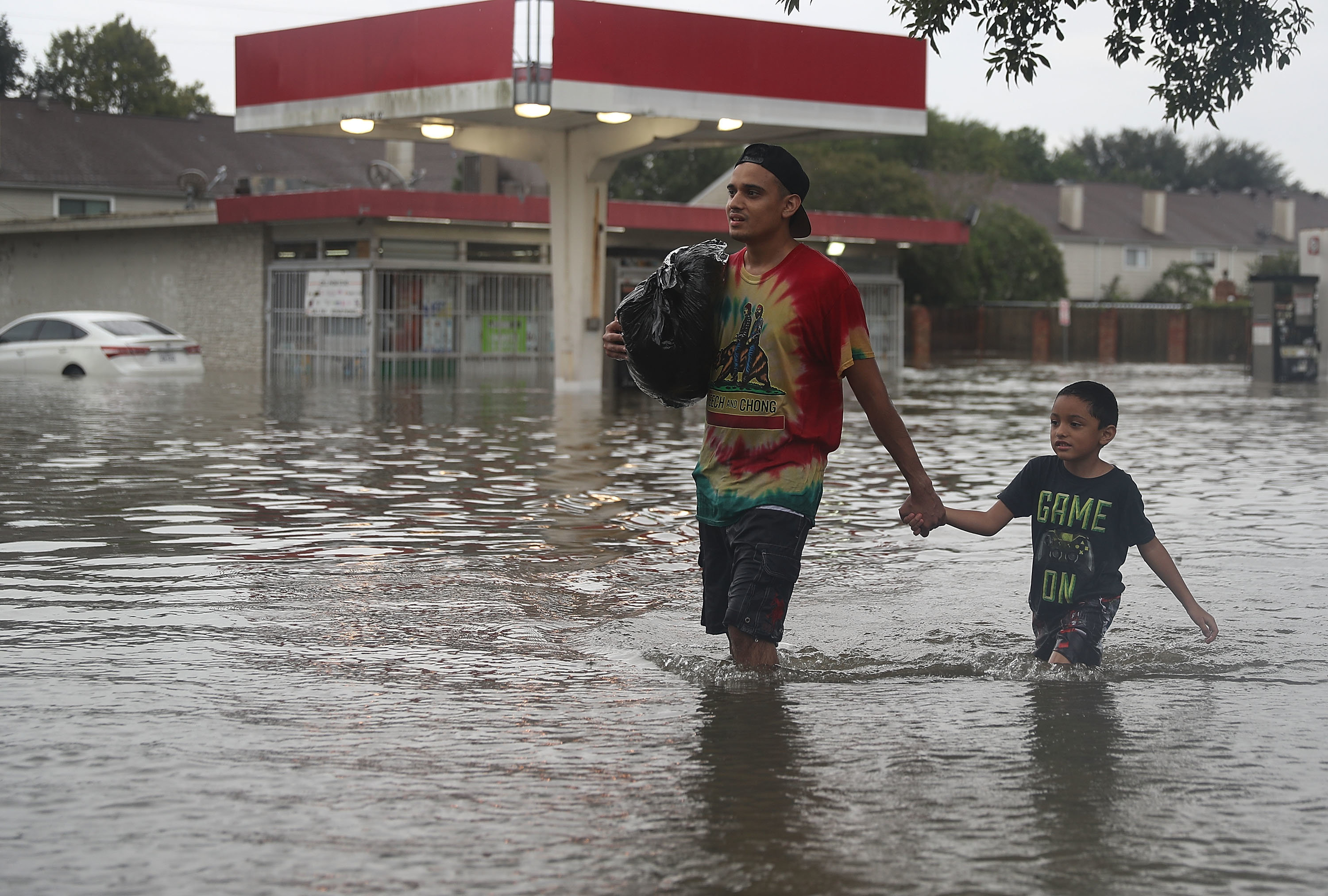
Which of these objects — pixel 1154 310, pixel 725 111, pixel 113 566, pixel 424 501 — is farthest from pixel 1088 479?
pixel 1154 310

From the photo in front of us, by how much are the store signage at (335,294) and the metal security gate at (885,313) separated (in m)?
13.9


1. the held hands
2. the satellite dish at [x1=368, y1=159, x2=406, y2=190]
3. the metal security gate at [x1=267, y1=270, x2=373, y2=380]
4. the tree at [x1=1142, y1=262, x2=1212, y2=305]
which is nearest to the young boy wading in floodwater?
the held hands

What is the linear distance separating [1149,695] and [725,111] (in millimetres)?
18628

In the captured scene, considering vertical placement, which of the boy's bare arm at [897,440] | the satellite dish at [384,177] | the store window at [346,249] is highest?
the satellite dish at [384,177]

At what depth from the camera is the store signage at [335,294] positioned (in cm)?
3472

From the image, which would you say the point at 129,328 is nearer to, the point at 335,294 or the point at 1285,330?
the point at 335,294

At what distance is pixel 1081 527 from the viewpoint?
214 inches

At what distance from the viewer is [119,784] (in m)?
3.93

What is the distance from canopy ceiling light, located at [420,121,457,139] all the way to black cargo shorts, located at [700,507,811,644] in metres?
19.4

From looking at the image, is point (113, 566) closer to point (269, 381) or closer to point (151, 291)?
point (269, 381)

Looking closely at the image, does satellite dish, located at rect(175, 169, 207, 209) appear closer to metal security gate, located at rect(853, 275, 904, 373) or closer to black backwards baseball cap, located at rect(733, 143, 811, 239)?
metal security gate, located at rect(853, 275, 904, 373)

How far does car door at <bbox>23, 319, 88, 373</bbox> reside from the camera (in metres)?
27.2

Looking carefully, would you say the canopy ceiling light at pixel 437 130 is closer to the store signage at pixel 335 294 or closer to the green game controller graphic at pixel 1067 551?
the store signage at pixel 335 294

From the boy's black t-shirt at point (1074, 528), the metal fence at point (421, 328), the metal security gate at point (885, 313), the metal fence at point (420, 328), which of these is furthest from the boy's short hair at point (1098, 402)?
the metal security gate at point (885, 313)
